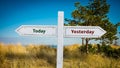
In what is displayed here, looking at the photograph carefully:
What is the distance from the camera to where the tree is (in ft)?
18.2

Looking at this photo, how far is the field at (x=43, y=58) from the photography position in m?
3.97

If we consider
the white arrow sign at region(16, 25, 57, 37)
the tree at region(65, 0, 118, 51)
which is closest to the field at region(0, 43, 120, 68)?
the tree at region(65, 0, 118, 51)

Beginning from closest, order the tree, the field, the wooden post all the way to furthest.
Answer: the wooden post, the field, the tree

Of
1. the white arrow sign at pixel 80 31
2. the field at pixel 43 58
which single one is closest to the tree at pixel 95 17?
the field at pixel 43 58

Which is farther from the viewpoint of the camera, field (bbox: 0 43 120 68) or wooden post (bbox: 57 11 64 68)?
field (bbox: 0 43 120 68)

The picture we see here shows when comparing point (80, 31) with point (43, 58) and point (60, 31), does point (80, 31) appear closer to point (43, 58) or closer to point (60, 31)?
point (60, 31)

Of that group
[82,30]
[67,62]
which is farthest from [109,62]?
[82,30]

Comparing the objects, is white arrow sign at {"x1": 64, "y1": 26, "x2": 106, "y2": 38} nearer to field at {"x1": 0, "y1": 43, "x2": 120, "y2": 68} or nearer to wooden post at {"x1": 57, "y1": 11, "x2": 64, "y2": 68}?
wooden post at {"x1": 57, "y1": 11, "x2": 64, "y2": 68}

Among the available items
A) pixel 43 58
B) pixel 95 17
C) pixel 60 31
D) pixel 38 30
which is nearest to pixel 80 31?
pixel 60 31

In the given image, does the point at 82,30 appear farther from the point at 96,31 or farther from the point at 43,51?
the point at 43,51

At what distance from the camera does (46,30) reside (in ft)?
8.07

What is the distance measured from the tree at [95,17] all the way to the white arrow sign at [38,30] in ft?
10.0

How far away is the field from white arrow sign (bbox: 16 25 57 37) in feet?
4.89

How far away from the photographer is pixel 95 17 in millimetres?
5684
